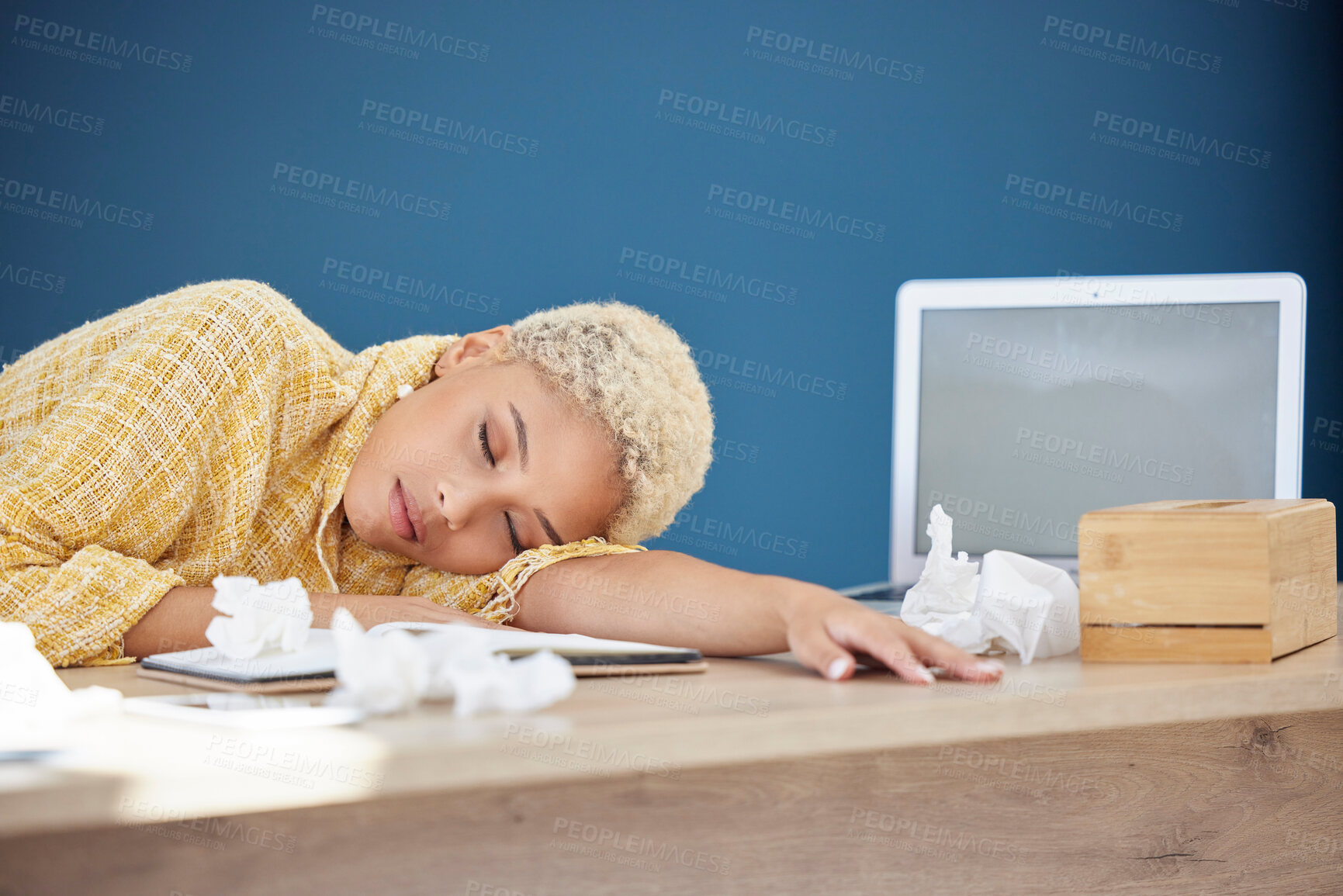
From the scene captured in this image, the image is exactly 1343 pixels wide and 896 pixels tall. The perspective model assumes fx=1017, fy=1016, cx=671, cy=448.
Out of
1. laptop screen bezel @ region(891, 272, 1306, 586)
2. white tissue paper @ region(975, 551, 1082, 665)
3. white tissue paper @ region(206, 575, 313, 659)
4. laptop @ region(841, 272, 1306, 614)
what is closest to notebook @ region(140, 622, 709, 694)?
white tissue paper @ region(206, 575, 313, 659)

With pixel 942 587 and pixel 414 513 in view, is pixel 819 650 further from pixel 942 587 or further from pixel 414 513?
pixel 414 513

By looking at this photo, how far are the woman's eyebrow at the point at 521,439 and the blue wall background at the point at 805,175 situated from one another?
1.61 metres

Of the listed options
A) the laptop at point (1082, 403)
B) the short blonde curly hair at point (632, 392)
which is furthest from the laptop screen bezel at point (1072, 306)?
the short blonde curly hair at point (632, 392)

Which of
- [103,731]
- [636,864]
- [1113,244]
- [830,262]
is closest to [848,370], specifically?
[830,262]

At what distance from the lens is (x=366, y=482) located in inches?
44.9

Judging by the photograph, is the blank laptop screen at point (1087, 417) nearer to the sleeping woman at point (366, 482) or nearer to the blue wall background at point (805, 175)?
the sleeping woman at point (366, 482)

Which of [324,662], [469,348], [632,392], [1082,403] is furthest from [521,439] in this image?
[1082,403]

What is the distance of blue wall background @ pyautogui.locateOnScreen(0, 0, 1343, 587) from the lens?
2643mm

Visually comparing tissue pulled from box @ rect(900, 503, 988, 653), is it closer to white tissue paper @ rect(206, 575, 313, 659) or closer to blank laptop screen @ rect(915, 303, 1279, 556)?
white tissue paper @ rect(206, 575, 313, 659)

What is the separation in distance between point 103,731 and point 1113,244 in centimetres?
282

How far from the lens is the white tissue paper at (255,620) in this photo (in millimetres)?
646

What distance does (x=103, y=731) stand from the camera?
1.62ft

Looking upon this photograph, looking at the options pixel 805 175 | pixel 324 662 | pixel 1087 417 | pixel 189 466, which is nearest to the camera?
pixel 324 662

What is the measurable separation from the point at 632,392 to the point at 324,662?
1.87ft
